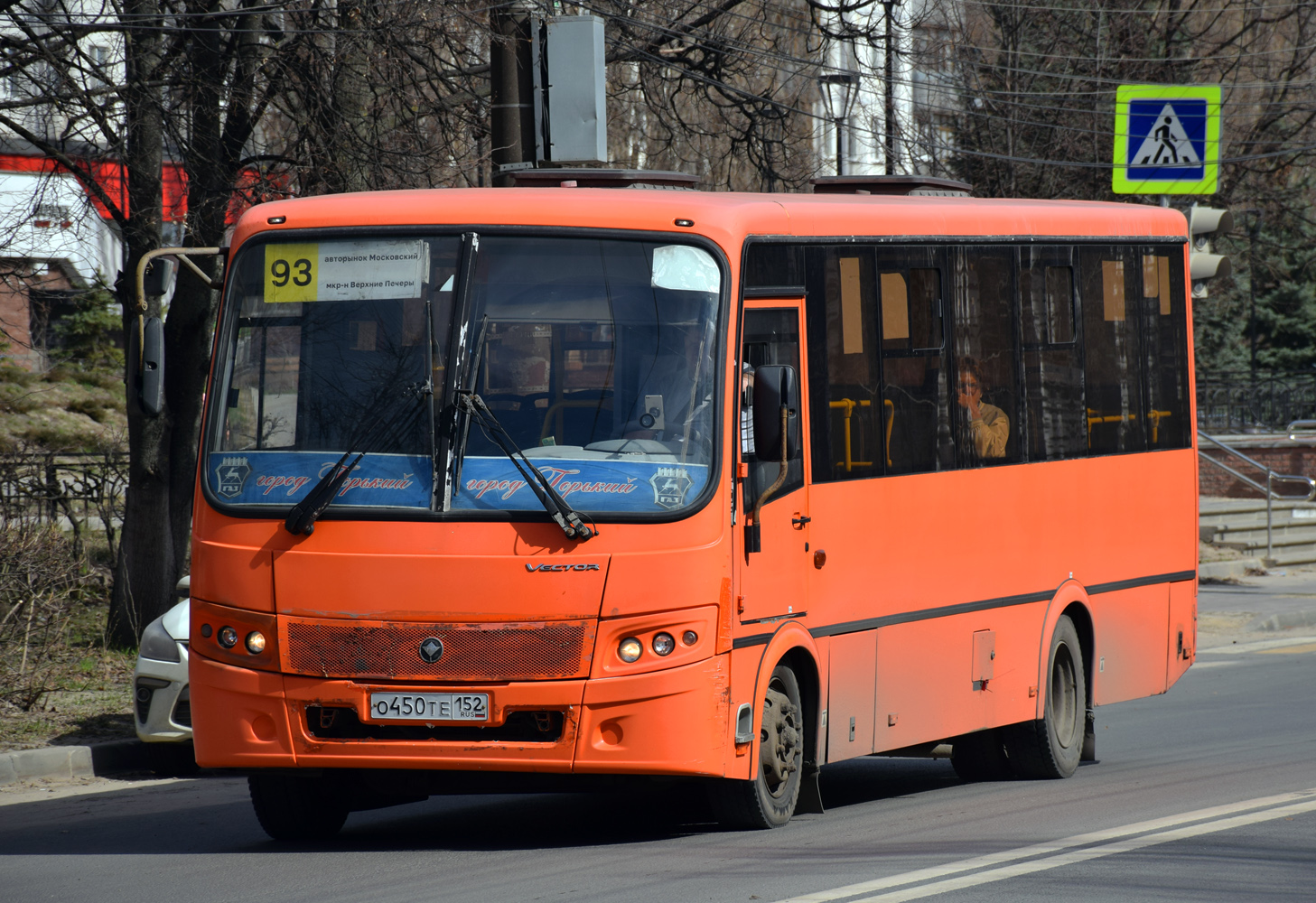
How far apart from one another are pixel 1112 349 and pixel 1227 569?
14.0m

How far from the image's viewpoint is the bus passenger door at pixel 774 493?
7.89 m

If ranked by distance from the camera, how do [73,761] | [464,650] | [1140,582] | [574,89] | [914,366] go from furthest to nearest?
[574,89]
[1140,582]
[73,761]
[914,366]
[464,650]

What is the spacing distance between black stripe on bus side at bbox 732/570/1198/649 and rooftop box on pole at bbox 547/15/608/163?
5.24 m

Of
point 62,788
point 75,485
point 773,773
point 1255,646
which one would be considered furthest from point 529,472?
point 1255,646

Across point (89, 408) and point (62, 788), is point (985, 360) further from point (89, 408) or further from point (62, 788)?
point (89, 408)

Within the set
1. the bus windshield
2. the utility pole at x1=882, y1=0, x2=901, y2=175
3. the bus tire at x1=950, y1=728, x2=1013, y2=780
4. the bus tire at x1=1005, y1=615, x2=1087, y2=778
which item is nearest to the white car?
the bus windshield

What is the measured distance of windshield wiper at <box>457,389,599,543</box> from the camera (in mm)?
7383

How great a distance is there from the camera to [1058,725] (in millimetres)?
11039

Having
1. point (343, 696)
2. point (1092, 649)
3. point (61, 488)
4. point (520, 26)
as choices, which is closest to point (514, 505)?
point (343, 696)

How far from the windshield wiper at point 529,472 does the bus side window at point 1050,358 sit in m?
3.91

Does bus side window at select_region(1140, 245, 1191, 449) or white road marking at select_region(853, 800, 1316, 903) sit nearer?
white road marking at select_region(853, 800, 1316, 903)

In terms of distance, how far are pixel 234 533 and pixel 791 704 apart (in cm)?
252

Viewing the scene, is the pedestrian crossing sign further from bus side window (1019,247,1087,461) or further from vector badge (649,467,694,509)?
vector badge (649,467,694,509)

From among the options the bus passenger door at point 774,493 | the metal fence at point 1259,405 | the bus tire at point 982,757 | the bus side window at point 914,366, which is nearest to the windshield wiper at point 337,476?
the bus passenger door at point 774,493
